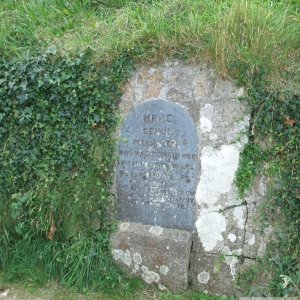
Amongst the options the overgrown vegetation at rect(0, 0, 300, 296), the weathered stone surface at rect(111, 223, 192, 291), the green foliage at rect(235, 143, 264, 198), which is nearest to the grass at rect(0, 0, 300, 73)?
the overgrown vegetation at rect(0, 0, 300, 296)

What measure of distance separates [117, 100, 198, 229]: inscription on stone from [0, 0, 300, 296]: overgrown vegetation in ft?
0.52

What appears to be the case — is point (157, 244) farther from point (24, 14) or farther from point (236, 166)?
point (24, 14)

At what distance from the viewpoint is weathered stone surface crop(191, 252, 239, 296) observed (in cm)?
382

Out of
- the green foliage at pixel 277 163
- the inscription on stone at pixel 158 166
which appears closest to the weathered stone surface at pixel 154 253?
the inscription on stone at pixel 158 166

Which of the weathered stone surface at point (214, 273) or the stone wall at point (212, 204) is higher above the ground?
the stone wall at point (212, 204)

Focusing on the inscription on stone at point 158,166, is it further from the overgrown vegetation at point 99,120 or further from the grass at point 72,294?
the grass at point 72,294

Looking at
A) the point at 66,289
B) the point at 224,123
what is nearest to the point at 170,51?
the point at 224,123

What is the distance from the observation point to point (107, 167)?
4125 millimetres

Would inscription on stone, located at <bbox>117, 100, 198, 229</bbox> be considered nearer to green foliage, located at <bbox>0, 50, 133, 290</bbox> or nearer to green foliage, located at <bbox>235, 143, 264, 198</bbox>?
green foliage, located at <bbox>0, 50, 133, 290</bbox>

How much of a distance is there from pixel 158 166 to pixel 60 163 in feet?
2.81

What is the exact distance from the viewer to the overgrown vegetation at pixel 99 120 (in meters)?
3.72

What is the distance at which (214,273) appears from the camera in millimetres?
3857

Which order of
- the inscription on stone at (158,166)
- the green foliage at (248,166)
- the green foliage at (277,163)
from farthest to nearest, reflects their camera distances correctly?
the inscription on stone at (158,166), the green foliage at (248,166), the green foliage at (277,163)

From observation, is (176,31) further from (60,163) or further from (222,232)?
(222,232)
